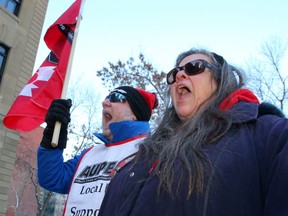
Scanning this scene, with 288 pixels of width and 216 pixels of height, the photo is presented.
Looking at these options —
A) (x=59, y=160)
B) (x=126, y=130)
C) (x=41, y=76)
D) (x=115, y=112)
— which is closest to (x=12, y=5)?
(x=41, y=76)

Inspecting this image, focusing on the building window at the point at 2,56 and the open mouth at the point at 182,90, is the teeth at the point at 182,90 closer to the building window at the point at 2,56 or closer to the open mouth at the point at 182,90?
the open mouth at the point at 182,90

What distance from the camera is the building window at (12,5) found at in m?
14.3

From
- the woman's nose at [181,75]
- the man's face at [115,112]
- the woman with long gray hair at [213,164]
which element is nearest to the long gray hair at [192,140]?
the woman with long gray hair at [213,164]

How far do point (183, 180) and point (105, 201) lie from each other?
2.17 feet

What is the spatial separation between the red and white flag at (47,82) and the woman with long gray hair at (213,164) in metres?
2.26

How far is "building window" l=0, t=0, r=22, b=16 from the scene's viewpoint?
565 inches

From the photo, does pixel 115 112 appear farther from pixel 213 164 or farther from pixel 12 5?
pixel 12 5

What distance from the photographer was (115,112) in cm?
329

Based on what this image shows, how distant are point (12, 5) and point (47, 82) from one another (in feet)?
42.0

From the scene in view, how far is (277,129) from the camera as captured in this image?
4.77 feet

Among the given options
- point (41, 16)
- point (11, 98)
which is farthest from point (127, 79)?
point (11, 98)

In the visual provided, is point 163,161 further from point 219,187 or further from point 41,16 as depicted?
point 41,16

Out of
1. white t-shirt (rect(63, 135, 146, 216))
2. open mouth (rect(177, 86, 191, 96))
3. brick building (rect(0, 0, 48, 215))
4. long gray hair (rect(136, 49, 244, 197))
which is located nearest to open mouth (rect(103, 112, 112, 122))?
white t-shirt (rect(63, 135, 146, 216))

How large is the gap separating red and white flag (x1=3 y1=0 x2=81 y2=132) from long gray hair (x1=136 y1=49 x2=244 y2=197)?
83.7 inches
